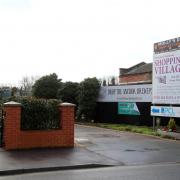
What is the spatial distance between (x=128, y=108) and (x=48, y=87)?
12429 millimetres

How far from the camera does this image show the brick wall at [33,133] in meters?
15.5

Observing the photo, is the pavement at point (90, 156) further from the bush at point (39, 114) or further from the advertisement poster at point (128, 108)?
the advertisement poster at point (128, 108)

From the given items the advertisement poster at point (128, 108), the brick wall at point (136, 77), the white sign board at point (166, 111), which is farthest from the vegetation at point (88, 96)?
the brick wall at point (136, 77)

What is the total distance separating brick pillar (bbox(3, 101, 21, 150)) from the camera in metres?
15.5

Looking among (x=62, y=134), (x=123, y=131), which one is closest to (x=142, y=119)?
(x=123, y=131)

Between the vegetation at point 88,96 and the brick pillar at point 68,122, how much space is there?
53.6 ft

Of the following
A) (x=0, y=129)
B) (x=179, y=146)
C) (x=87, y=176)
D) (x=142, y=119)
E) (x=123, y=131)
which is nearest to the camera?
(x=87, y=176)

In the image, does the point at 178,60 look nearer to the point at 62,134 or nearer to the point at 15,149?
the point at 62,134

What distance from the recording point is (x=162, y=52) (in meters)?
23.8

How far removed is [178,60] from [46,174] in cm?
1276

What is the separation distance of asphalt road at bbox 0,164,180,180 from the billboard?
10179 mm

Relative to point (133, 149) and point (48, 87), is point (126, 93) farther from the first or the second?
point (133, 149)

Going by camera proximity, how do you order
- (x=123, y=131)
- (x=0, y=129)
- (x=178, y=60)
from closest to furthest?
(x=0, y=129) < (x=178, y=60) < (x=123, y=131)

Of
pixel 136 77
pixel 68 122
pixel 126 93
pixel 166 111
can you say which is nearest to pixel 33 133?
pixel 68 122
